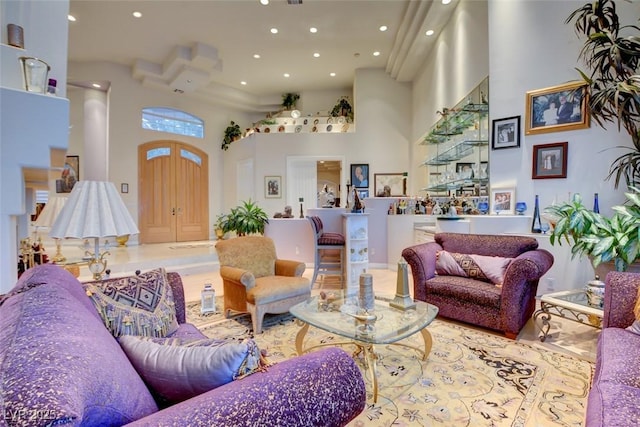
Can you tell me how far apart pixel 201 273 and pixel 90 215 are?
3.96 m

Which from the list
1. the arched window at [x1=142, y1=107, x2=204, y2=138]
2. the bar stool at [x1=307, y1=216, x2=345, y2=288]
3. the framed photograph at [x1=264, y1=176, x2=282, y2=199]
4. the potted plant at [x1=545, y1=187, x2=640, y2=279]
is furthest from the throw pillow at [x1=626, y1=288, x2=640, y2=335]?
the arched window at [x1=142, y1=107, x2=204, y2=138]

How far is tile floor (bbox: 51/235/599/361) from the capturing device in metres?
2.55

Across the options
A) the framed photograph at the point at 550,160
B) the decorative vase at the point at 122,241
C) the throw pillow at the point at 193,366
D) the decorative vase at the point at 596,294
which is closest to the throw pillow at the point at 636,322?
the decorative vase at the point at 596,294

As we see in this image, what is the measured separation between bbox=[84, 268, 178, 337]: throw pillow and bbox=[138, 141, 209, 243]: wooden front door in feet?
22.6

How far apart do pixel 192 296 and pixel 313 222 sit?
186cm

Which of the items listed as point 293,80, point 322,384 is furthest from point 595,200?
point 293,80

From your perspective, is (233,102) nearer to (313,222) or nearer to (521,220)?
(313,222)

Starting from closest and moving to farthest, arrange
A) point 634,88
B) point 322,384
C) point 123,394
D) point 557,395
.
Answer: point 123,394
point 322,384
point 557,395
point 634,88

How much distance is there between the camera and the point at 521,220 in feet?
12.0

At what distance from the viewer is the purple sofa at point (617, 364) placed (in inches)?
42.4

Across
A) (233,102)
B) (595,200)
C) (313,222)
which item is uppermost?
(233,102)

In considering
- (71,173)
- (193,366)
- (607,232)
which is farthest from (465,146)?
(71,173)

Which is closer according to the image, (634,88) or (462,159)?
(634,88)

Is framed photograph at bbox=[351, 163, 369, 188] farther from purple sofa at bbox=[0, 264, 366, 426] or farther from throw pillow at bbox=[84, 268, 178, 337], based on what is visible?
purple sofa at bbox=[0, 264, 366, 426]
